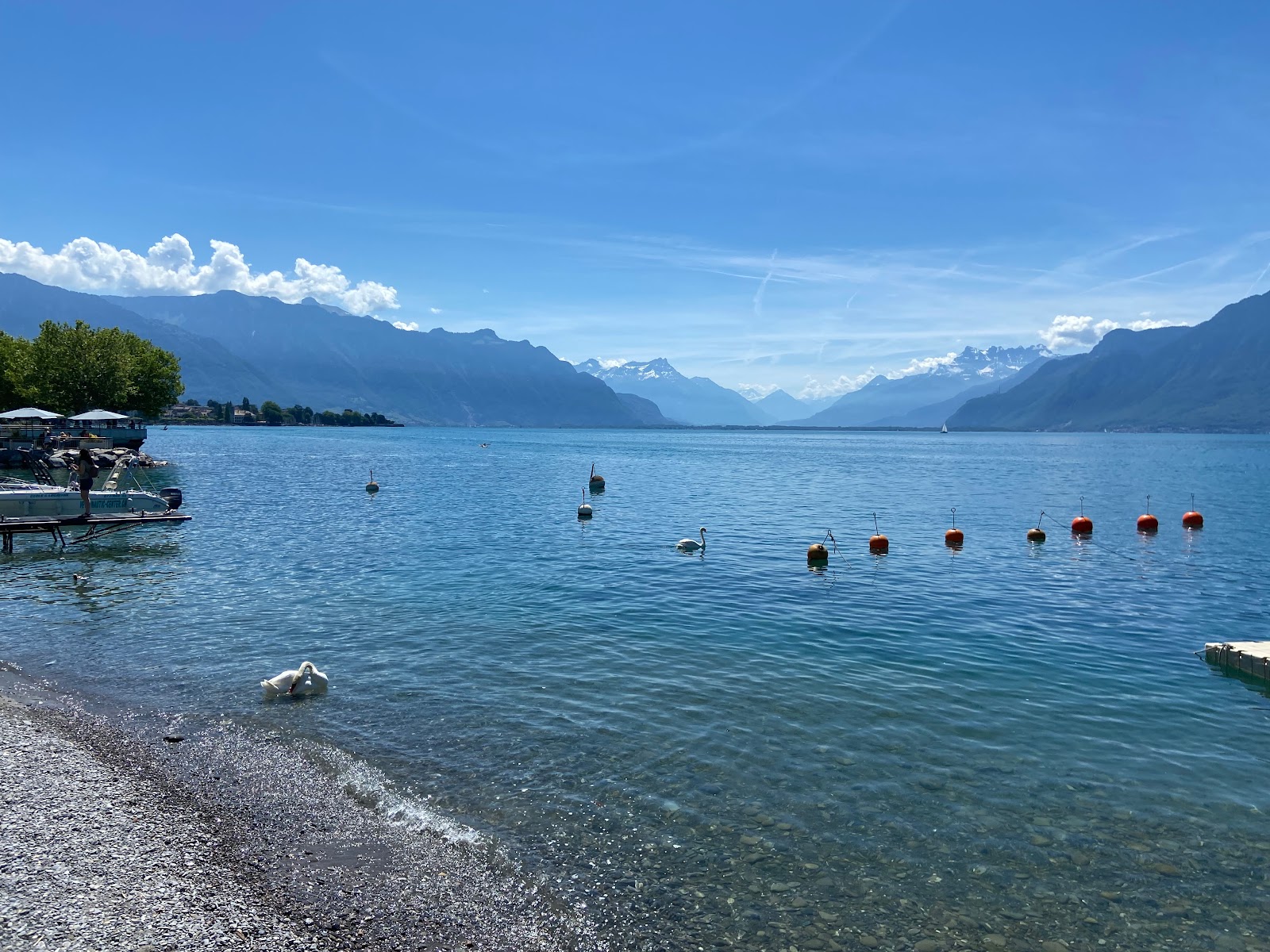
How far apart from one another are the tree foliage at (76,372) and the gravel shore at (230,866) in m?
110

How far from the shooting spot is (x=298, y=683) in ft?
61.7

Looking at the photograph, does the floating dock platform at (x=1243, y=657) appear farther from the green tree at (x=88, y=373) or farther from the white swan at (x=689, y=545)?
the green tree at (x=88, y=373)

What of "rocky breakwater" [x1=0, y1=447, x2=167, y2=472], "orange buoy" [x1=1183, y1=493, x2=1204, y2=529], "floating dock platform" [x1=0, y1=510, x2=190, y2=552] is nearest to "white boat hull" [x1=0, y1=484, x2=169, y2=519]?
"floating dock platform" [x1=0, y1=510, x2=190, y2=552]

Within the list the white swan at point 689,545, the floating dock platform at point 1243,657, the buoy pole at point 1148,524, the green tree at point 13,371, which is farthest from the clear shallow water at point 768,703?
the green tree at point 13,371

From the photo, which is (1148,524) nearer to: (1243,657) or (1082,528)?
(1082,528)

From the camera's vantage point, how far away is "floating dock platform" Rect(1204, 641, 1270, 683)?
841 inches

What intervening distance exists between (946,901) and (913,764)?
14.7ft

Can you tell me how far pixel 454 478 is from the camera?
99688 mm

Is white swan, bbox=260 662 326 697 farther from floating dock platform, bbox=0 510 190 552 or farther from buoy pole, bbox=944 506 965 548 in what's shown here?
buoy pole, bbox=944 506 965 548

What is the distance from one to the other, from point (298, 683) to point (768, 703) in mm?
11401

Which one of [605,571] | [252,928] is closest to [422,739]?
[252,928]

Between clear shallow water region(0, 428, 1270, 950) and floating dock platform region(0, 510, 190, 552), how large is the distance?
1319mm

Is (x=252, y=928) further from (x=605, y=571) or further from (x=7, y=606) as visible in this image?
(x=605, y=571)

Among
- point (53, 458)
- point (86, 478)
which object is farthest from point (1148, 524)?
point (53, 458)
